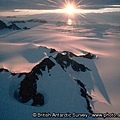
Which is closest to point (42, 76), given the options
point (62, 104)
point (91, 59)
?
point (62, 104)

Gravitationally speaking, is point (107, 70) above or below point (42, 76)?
above

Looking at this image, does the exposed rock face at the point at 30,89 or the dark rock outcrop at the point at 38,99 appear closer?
the dark rock outcrop at the point at 38,99

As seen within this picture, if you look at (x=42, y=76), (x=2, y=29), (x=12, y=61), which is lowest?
(x=42, y=76)

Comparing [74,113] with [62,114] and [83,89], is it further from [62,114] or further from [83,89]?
[83,89]

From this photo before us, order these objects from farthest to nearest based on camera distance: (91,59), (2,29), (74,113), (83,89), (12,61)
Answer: (2,29)
(91,59)
(12,61)
(83,89)
(74,113)

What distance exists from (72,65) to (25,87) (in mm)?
13943

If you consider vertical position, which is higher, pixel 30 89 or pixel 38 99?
pixel 30 89

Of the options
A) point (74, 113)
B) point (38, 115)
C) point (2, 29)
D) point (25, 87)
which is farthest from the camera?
point (2, 29)

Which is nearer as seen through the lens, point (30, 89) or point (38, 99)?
point (38, 99)

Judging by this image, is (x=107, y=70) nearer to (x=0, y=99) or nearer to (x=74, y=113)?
(x=74, y=113)

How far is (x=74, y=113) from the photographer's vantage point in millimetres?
32938

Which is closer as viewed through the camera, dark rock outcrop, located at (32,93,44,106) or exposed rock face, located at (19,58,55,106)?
dark rock outcrop, located at (32,93,44,106)

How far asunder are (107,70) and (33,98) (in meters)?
23.7

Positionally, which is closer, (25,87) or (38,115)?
(38,115)
